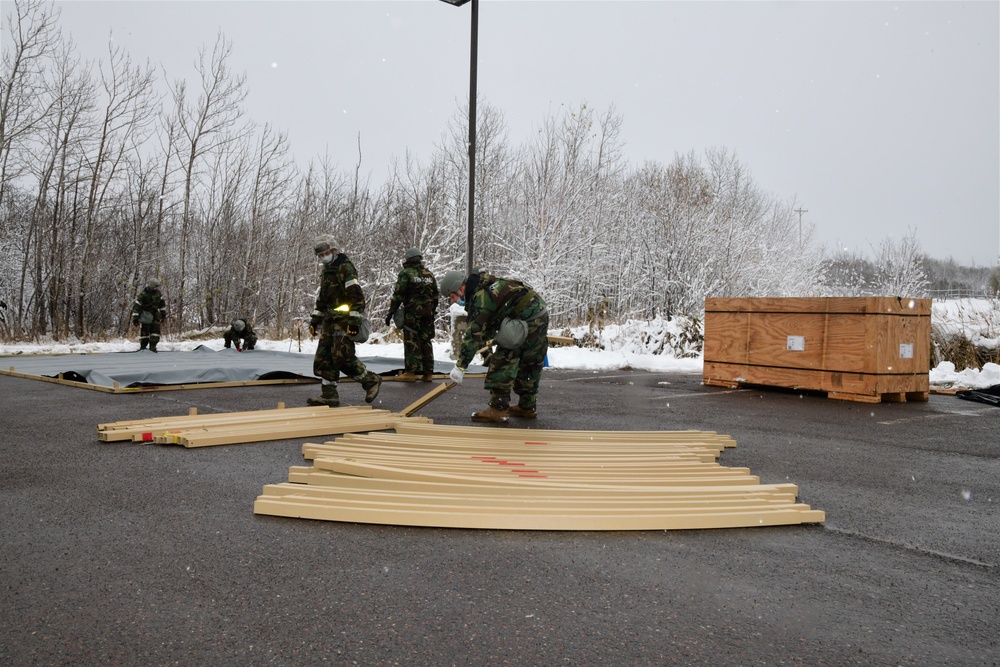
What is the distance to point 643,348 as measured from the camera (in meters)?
18.3

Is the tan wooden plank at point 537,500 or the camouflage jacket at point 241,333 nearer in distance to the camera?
the tan wooden plank at point 537,500

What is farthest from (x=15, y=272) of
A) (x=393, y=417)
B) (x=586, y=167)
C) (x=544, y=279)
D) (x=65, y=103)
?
(x=393, y=417)

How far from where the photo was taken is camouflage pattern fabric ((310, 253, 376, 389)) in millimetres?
8406

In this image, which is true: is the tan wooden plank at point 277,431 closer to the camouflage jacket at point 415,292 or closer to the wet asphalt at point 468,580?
the wet asphalt at point 468,580

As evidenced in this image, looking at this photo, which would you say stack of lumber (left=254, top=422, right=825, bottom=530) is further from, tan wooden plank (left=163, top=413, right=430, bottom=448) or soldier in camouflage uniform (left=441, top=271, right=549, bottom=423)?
soldier in camouflage uniform (left=441, top=271, right=549, bottom=423)

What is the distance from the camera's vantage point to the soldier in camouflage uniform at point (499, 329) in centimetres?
746

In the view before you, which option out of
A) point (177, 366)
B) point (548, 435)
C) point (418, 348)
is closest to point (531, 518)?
point (548, 435)

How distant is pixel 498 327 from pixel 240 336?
12144 mm

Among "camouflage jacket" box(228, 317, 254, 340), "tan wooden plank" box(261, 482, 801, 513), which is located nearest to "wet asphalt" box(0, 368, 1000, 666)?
"tan wooden plank" box(261, 482, 801, 513)

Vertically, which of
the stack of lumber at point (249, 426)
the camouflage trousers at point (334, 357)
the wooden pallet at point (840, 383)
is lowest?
the stack of lumber at point (249, 426)

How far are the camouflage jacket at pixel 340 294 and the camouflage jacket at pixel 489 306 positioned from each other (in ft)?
5.20

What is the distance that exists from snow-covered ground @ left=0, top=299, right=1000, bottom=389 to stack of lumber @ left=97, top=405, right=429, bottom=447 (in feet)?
28.1

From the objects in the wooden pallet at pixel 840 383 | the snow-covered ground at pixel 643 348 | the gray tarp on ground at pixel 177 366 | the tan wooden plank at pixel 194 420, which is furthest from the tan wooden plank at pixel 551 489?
the snow-covered ground at pixel 643 348

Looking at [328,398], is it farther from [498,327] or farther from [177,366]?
[177,366]
